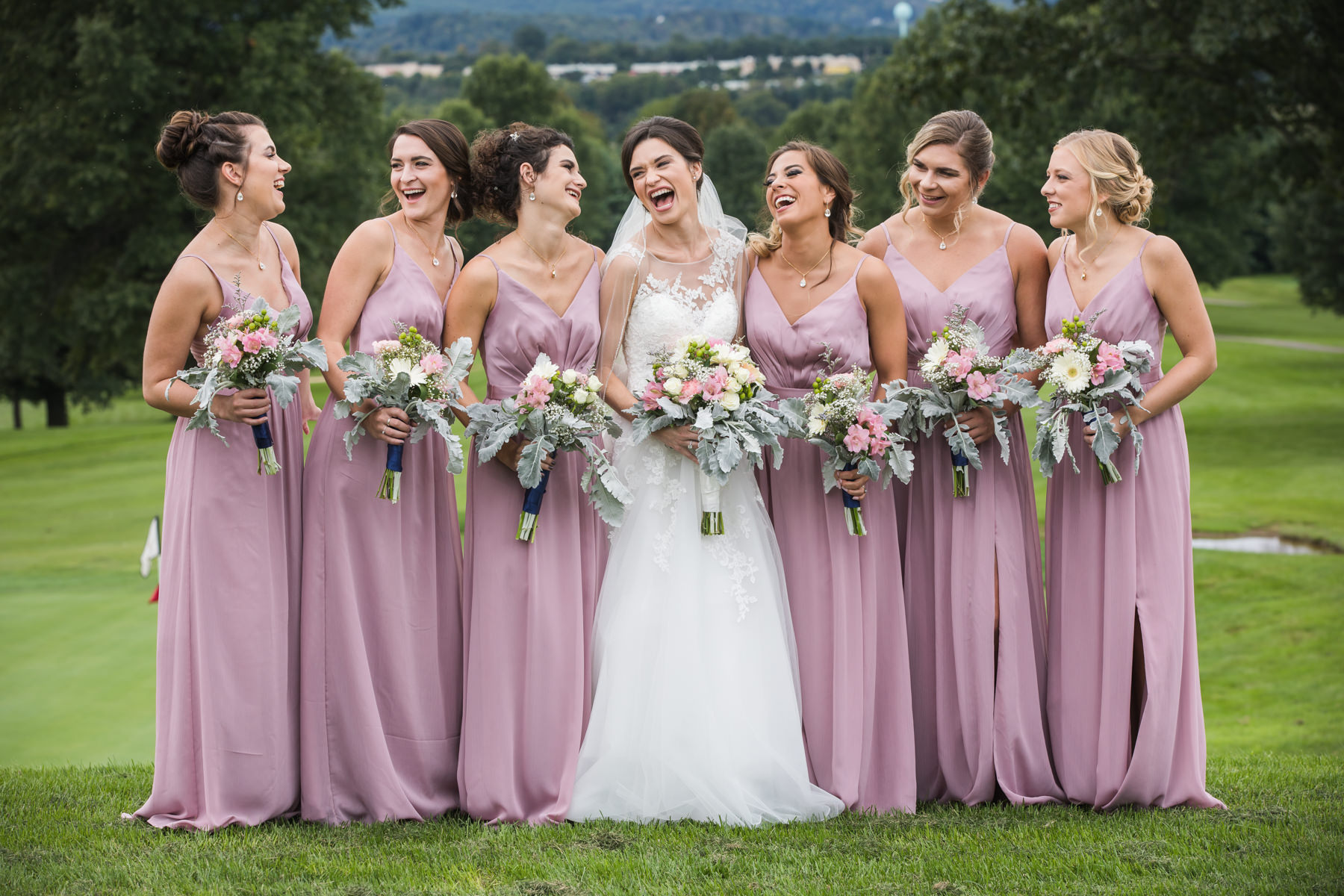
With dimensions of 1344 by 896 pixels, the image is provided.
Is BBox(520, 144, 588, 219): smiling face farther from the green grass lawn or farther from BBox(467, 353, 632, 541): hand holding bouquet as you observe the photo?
the green grass lawn

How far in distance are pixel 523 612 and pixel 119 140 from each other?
25.8 metres

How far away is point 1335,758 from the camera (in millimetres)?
8023

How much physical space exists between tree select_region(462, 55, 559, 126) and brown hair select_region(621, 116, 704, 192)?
60.8 m

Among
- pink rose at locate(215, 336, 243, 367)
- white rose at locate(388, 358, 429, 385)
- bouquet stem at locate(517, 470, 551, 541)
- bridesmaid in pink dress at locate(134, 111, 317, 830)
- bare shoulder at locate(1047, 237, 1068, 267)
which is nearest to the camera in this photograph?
pink rose at locate(215, 336, 243, 367)

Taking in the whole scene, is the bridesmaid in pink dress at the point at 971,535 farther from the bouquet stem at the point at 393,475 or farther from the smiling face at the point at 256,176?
the smiling face at the point at 256,176

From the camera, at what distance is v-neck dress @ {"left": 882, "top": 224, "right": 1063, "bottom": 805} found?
6254 millimetres

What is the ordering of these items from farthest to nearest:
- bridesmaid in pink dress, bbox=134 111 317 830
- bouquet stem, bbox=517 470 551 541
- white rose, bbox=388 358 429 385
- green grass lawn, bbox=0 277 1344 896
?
1. bouquet stem, bbox=517 470 551 541
2. bridesmaid in pink dress, bbox=134 111 317 830
3. white rose, bbox=388 358 429 385
4. green grass lawn, bbox=0 277 1344 896

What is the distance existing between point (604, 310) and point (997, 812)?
10.1 ft

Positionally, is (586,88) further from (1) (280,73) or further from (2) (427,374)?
(2) (427,374)

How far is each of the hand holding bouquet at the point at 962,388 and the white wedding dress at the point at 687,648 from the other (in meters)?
0.92

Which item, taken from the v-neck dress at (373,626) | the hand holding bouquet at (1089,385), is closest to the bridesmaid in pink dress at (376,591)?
the v-neck dress at (373,626)

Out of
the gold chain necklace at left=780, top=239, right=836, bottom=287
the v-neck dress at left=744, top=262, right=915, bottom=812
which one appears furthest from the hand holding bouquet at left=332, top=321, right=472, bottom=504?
the gold chain necklace at left=780, top=239, right=836, bottom=287

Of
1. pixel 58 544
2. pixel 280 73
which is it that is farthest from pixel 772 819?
pixel 280 73

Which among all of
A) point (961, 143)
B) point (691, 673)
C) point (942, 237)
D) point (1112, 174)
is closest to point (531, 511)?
point (691, 673)
